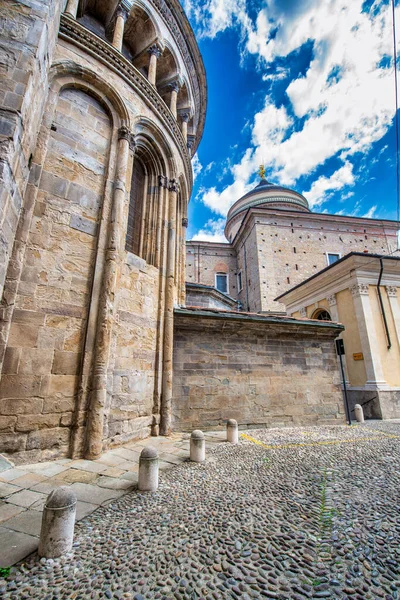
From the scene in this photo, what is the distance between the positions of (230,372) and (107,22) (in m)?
10.1

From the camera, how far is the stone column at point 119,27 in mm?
6690

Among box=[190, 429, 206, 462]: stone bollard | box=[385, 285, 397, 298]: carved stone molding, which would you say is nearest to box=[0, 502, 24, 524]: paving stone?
box=[190, 429, 206, 462]: stone bollard

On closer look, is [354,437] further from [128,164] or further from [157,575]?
[128,164]

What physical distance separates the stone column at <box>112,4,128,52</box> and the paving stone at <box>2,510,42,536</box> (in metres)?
8.84

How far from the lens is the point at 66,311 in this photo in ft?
15.1

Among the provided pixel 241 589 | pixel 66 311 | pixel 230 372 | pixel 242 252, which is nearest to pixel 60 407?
pixel 66 311

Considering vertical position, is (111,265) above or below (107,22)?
below

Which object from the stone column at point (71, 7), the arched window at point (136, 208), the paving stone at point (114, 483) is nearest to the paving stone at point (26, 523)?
the paving stone at point (114, 483)

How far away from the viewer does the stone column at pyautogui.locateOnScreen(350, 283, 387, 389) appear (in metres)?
11.7

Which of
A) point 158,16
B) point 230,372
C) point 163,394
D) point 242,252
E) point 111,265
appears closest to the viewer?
point 111,265

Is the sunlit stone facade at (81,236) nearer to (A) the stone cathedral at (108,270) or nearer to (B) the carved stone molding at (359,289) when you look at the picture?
(A) the stone cathedral at (108,270)

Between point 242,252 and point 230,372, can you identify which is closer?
point 230,372

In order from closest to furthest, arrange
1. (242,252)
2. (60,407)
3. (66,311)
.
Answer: (60,407) < (66,311) < (242,252)

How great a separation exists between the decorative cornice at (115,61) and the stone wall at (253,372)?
221 inches
